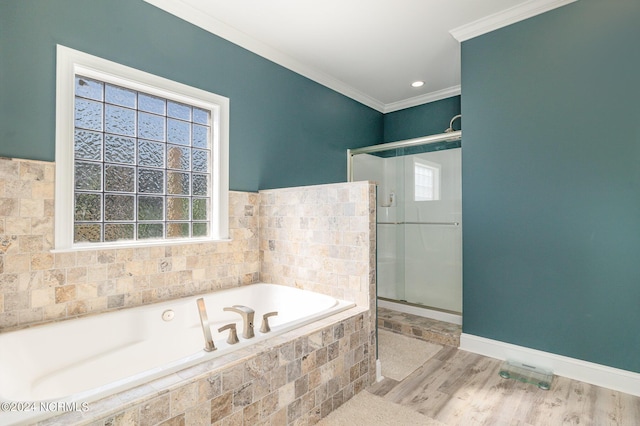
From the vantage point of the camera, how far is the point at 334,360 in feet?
6.23

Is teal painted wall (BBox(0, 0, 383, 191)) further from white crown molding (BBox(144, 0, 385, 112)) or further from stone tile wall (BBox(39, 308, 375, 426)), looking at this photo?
stone tile wall (BBox(39, 308, 375, 426))

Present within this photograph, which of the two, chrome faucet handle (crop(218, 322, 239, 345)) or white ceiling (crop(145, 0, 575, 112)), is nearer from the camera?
chrome faucet handle (crop(218, 322, 239, 345))

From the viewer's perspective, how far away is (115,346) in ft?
6.46

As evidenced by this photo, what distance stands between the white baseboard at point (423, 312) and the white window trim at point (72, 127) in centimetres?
209

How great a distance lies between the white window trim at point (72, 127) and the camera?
1891 mm

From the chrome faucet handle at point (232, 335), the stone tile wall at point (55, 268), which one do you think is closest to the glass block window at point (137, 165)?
the stone tile wall at point (55, 268)

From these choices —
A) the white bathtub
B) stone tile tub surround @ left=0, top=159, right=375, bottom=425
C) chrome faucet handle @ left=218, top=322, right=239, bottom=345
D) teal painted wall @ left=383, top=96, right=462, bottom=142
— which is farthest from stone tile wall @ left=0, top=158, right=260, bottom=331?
teal painted wall @ left=383, top=96, right=462, bottom=142

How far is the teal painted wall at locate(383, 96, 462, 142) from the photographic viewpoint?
3.98m

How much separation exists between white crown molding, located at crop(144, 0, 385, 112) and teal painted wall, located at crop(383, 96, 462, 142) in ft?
2.05

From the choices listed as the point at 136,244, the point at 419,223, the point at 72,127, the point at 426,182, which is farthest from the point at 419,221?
the point at 72,127

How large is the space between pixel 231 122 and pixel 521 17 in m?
2.41

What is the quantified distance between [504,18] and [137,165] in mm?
2983

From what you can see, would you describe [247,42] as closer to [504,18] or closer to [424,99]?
[504,18]

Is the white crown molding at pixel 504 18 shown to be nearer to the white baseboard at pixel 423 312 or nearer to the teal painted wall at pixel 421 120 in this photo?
the teal painted wall at pixel 421 120
